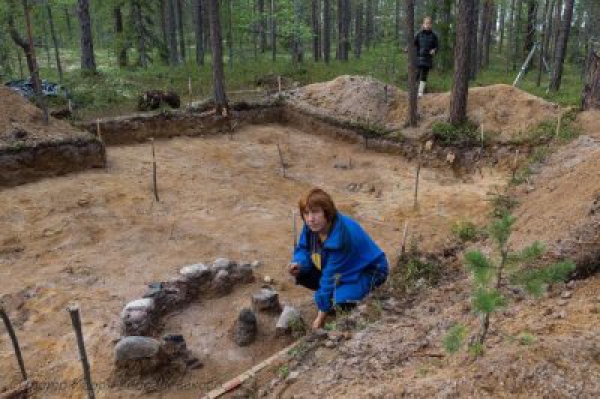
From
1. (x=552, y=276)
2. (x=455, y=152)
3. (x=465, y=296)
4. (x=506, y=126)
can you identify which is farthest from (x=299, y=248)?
(x=506, y=126)

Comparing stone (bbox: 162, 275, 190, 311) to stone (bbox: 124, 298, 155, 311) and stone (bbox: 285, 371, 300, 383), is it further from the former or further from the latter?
stone (bbox: 285, 371, 300, 383)

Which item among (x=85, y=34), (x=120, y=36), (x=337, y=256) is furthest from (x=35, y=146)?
(x=120, y=36)

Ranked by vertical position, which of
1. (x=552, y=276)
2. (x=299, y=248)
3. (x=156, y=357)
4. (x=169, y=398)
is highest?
(x=552, y=276)

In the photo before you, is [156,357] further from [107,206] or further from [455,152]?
[455,152]

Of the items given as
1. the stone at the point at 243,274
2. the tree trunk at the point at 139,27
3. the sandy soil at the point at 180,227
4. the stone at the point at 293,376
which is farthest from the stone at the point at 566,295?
the tree trunk at the point at 139,27

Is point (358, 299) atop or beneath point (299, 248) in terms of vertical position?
beneath

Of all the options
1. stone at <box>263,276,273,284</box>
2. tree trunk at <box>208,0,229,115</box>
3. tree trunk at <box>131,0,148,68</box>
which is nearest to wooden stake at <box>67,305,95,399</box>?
stone at <box>263,276,273,284</box>

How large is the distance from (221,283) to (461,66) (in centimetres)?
757

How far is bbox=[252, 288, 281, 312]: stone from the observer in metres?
4.98

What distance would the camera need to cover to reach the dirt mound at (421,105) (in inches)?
409

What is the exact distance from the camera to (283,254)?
6805mm

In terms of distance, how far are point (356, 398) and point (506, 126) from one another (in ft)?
29.7

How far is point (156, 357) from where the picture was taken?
13.5 feet

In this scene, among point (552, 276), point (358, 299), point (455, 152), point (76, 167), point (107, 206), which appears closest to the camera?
point (552, 276)
